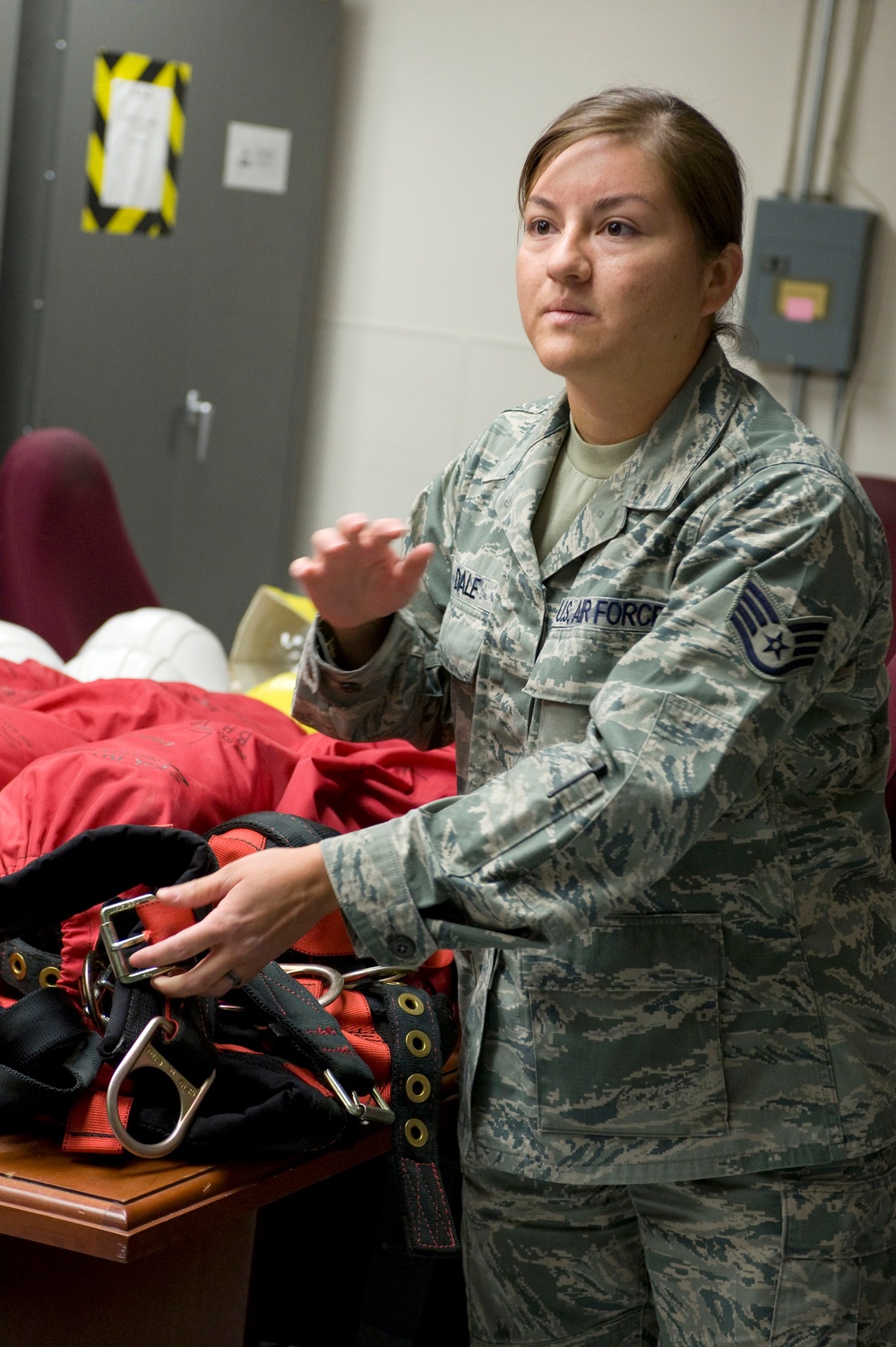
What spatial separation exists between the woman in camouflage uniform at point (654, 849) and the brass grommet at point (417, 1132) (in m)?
0.04

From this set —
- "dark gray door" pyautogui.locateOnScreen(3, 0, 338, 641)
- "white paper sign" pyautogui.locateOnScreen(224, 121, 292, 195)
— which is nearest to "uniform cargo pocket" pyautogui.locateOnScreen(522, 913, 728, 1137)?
"dark gray door" pyautogui.locateOnScreen(3, 0, 338, 641)

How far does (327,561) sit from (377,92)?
3947 mm

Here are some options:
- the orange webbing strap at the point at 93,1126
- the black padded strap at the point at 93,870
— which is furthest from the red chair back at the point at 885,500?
the orange webbing strap at the point at 93,1126

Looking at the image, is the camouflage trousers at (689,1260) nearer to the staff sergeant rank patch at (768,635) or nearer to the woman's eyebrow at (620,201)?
the staff sergeant rank patch at (768,635)

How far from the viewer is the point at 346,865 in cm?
102

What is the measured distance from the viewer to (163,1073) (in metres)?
1.08

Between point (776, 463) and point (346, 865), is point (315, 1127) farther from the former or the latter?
point (776, 463)

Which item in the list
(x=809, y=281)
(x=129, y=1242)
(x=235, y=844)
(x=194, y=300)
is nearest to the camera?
(x=129, y=1242)

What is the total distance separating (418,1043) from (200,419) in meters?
3.42

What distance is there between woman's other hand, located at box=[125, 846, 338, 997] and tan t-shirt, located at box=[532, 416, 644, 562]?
0.39 metres

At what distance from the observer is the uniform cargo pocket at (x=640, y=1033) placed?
3.76ft

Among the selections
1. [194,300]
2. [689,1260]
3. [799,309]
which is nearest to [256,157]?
[194,300]

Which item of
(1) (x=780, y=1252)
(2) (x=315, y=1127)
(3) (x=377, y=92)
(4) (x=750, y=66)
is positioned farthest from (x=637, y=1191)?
(3) (x=377, y=92)

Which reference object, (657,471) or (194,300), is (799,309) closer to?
(194,300)
